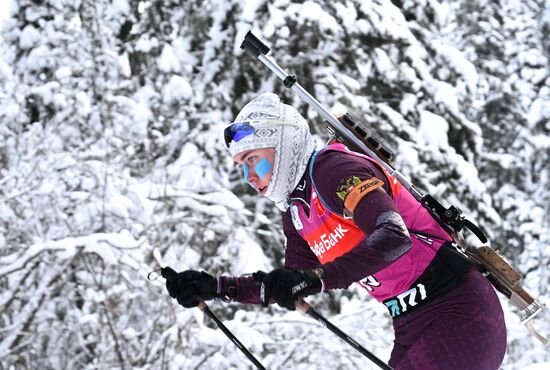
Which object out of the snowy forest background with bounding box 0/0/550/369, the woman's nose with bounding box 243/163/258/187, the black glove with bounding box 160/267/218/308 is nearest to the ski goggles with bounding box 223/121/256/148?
the woman's nose with bounding box 243/163/258/187

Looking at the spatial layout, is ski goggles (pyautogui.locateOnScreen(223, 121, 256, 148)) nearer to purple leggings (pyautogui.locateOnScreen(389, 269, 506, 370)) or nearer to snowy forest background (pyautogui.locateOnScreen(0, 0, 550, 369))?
purple leggings (pyautogui.locateOnScreen(389, 269, 506, 370))

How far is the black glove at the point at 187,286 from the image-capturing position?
2469 millimetres

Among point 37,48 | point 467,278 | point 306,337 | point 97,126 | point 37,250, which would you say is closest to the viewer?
point 467,278

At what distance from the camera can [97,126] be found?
6.61m

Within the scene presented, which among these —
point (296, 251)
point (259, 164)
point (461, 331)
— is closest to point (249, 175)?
point (259, 164)

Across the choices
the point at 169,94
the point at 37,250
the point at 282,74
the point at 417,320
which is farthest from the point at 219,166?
the point at 417,320

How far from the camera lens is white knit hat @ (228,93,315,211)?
2459mm

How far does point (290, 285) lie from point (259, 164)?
0.73 m

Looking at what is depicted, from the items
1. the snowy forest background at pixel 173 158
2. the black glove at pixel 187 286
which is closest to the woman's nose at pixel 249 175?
the black glove at pixel 187 286

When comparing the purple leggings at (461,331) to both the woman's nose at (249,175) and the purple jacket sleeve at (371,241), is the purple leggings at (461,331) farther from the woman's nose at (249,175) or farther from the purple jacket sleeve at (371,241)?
the woman's nose at (249,175)

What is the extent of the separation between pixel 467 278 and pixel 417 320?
24 cm

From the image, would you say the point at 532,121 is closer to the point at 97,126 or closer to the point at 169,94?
the point at 169,94

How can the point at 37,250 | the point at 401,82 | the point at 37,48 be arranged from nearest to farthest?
the point at 37,250, the point at 37,48, the point at 401,82

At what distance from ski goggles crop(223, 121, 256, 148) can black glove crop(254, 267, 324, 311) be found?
762 mm
